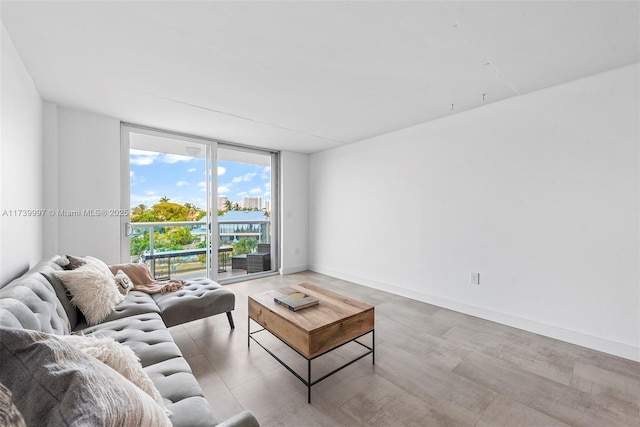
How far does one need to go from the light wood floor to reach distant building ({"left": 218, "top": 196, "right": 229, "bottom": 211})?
2.05 meters

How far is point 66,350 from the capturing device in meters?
0.65

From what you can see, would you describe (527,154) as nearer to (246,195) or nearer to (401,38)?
(401,38)

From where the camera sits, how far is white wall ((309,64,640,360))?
7.32ft

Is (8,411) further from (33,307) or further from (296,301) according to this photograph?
(296,301)

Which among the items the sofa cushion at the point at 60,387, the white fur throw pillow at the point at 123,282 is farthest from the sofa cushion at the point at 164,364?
the white fur throw pillow at the point at 123,282

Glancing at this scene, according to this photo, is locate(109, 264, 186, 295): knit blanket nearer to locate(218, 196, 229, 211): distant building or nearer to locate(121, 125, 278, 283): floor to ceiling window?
locate(121, 125, 278, 283): floor to ceiling window

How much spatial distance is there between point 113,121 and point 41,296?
257 cm

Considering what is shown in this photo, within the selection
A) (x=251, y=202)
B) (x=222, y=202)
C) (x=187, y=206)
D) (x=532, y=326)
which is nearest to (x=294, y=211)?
Result: (x=251, y=202)

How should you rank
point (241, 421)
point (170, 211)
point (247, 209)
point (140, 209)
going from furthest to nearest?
point (247, 209)
point (170, 211)
point (140, 209)
point (241, 421)

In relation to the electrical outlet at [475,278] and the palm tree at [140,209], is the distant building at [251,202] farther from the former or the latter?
the electrical outlet at [475,278]

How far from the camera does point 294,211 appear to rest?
5.25m

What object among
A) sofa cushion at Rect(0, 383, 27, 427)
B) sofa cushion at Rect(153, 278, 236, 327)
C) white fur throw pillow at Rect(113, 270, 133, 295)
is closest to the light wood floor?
sofa cushion at Rect(153, 278, 236, 327)

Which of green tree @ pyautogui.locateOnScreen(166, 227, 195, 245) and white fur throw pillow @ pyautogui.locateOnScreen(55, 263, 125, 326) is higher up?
green tree @ pyautogui.locateOnScreen(166, 227, 195, 245)

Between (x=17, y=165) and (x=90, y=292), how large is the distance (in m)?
1.10
